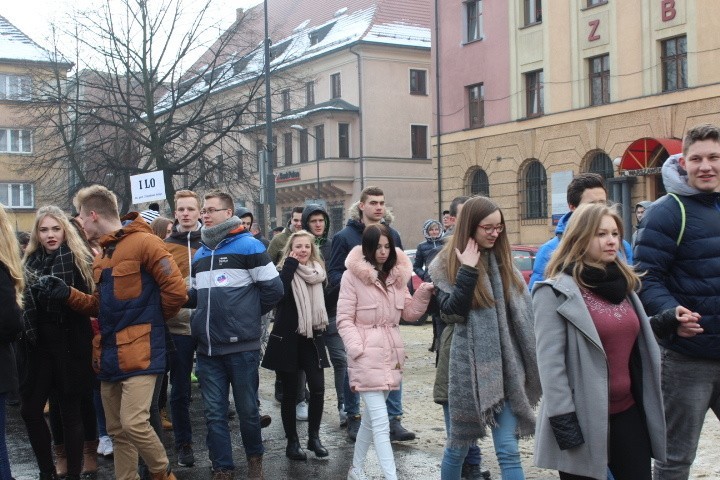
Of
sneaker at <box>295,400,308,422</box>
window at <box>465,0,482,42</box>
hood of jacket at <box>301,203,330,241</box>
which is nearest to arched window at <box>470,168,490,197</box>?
window at <box>465,0,482,42</box>

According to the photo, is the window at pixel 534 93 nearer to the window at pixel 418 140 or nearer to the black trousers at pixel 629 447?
the window at pixel 418 140

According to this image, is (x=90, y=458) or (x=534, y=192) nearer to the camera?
(x=90, y=458)

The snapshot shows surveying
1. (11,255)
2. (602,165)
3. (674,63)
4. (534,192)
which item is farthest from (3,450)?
(534,192)

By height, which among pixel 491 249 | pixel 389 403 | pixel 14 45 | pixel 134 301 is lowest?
pixel 389 403

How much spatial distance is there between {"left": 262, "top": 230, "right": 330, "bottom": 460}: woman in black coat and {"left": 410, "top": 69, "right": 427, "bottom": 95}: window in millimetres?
47096

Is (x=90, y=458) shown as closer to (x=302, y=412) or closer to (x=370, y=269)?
(x=302, y=412)

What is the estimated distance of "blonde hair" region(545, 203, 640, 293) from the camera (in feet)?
15.4

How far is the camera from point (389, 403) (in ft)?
28.3

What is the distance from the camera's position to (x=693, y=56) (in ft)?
93.8

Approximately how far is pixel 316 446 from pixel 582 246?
3.98 meters

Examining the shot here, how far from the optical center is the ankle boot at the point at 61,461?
25.2ft

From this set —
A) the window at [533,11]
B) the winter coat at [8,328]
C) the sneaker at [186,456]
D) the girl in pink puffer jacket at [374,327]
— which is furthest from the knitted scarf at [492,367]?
the window at [533,11]

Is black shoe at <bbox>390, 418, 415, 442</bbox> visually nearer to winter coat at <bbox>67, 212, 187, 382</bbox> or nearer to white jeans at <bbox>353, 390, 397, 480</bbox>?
white jeans at <bbox>353, 390, 397, 480</bbox>

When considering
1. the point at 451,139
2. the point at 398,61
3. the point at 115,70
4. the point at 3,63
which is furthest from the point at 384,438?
the point at 3,63
